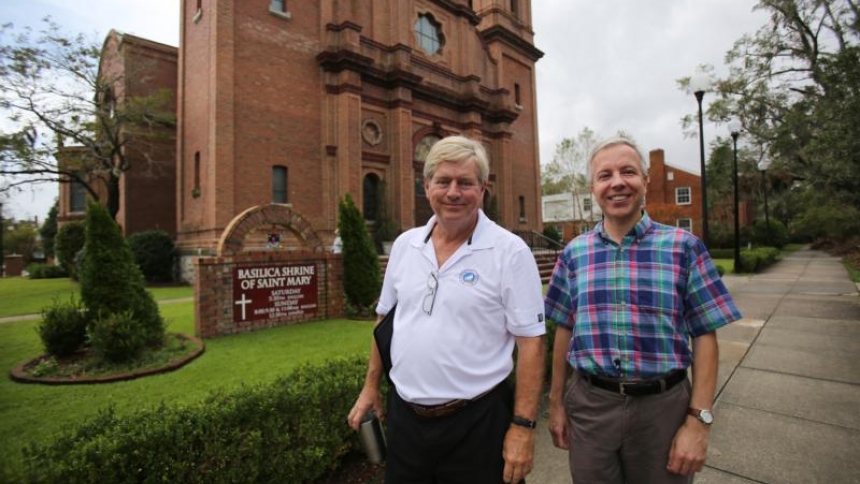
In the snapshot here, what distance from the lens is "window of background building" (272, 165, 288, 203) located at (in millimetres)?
17606

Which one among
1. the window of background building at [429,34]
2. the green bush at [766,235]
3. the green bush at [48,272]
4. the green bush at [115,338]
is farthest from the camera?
the green bush at [766,235]

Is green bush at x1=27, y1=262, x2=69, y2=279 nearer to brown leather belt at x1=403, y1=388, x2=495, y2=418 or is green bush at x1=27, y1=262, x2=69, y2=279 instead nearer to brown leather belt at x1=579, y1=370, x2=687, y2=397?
brown leather belt at x1=403, y1=388, x2=495, y2=418

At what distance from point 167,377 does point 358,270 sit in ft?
16.0

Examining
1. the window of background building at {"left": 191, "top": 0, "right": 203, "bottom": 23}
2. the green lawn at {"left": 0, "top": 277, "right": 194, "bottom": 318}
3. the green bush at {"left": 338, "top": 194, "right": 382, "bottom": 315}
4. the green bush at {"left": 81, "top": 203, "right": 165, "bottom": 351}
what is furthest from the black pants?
the window of background building at {"left": 191, "top": 0, "right": 203, "bottom": 23}

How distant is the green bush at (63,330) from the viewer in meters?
6.32

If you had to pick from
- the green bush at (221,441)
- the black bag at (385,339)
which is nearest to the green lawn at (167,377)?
the green bush at (221,441)

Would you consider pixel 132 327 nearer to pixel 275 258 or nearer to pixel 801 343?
pixel 275 258

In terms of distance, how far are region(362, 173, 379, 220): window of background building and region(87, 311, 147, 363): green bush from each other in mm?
14824

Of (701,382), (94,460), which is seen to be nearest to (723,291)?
(701,382)

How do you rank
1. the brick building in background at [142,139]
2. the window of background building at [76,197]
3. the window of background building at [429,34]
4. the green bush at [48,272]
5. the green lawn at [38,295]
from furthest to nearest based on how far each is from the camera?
the window of background building at [76,197], the window of background building at [429,34], the green bush at [48,272], the brick building in background at [142,139], the green lawn at [38,295]

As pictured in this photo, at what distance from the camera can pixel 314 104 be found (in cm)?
1888

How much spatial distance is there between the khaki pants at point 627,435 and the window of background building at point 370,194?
19.1 metres

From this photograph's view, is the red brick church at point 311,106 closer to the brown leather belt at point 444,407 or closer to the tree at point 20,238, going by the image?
the brown leather belt at point 444,407

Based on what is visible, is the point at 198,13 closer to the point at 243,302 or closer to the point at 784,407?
the point at 243,302
